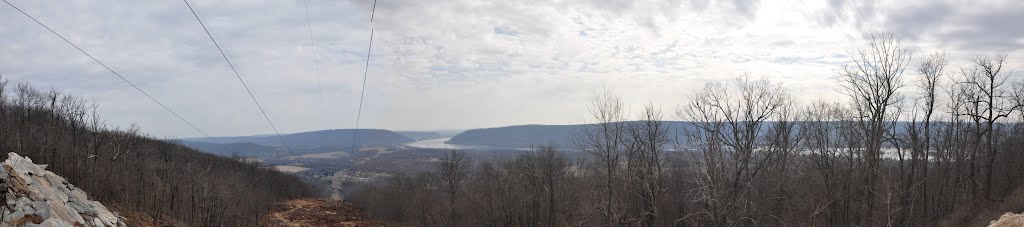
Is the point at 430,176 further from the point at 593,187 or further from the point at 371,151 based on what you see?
the point at 371,151

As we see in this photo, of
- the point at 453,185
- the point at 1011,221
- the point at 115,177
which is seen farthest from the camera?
the point at 453,185

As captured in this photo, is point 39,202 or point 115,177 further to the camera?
point 115,177

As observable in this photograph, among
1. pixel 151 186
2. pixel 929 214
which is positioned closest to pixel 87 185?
pixel 151 186

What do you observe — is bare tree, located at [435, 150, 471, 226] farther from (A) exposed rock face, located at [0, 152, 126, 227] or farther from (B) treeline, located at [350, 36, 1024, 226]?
(A) exposed rock face, located at [0, 152, 126, 227]

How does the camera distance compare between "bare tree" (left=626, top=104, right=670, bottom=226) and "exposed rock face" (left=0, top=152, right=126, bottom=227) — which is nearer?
"exposed rock face" (left=0, top=152, right=126, bottom=227)

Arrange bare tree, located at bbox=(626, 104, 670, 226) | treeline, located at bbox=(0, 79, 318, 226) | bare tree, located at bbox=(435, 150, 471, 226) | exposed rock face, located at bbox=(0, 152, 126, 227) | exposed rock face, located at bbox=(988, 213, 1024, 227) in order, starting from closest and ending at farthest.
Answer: exposed rock face, located at bbox=(0, 152, 126, 227)
exposed rock face, located at bbox=(988, 213, 1024, 227)
treeline, located at bbox=(0, 79, 318, 226)
bare tree, located at bbox=(626, 104, 670, 226)
bare tree, located at bbox=(435, 150, 471, 226)

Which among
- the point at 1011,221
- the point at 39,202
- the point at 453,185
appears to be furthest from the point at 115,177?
the point at 1011,221

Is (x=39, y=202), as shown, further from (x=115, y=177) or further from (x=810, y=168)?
(x=810, y=168)

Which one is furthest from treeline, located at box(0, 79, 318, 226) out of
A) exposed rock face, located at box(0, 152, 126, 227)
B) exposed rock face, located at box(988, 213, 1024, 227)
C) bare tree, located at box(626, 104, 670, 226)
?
exposed rock face, located at box(988, 213, 1024, 227)

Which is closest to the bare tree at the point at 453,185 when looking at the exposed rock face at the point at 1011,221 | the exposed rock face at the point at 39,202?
the exposed rock face at the point at 39,202
